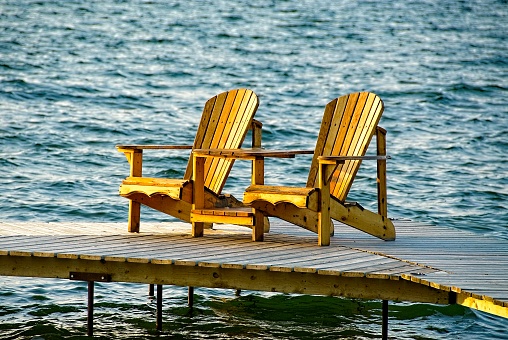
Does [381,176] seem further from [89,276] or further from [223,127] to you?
[89,276]

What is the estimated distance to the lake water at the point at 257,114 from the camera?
7.45 meters

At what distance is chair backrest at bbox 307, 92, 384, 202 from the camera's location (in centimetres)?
647

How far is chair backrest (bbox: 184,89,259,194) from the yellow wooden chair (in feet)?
1.79

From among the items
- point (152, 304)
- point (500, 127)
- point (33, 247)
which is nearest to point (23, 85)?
point (500, 127)

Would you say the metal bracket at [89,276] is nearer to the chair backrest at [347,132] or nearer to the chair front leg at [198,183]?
the chair front leg at [198,183]

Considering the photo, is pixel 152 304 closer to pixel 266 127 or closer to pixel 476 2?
pixel 266 127

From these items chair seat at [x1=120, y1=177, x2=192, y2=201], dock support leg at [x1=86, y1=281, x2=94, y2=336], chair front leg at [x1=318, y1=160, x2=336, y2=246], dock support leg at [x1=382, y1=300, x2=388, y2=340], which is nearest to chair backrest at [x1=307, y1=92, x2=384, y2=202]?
chair front leg at [x1=318, y1=160, x2=336, y2=246]

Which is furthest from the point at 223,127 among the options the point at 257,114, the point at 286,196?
the point at 257,114

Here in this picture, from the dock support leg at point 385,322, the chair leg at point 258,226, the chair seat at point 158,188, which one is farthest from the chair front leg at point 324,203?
the chair seat at point 158,188

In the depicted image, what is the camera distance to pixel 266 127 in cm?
1582

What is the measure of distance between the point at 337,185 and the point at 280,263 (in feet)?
4.42

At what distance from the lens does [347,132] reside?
6.60 metres

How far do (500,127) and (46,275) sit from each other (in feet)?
40.3

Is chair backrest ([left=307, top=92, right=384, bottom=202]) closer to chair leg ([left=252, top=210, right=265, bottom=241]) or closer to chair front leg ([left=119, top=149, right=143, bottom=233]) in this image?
chair leg ([left=252, top=210, right=265, bottom=241])
